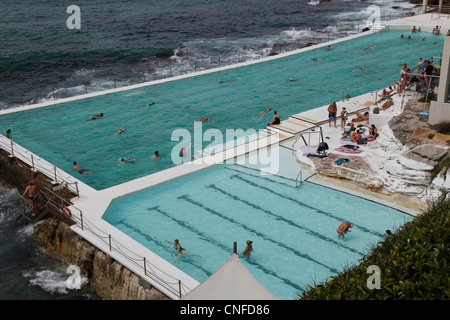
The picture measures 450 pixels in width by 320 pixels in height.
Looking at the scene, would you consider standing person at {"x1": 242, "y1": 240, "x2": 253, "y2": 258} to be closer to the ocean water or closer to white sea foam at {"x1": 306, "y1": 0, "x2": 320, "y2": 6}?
the ocean water

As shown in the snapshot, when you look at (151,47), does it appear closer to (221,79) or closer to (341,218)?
(221,79)

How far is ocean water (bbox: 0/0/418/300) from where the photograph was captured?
56.5 ft

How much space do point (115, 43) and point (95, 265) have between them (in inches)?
1725

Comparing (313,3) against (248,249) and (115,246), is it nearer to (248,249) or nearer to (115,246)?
(248,249)

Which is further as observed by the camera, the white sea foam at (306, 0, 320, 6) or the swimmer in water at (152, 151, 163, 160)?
the white sea foam at (306, 0, 320, 6)

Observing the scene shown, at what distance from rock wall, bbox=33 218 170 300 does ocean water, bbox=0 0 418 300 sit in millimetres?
517

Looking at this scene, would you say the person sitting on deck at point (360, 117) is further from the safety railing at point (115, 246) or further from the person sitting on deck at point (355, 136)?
the safety railing at point (115, 246)

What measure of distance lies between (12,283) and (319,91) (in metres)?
19.5

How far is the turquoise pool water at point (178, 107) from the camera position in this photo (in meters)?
21.3

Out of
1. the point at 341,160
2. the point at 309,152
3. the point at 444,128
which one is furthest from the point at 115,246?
the point at 444,128

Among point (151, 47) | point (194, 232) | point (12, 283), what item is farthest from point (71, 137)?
point (151, 47)

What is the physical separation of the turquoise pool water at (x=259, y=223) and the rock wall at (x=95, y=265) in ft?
4.07

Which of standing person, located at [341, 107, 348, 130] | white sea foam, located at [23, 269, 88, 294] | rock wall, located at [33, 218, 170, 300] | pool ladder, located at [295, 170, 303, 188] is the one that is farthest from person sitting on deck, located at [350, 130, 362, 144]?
white sea foam, located at [23, 269, 88, 294]
